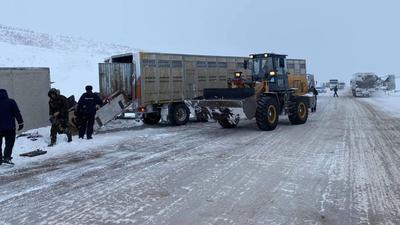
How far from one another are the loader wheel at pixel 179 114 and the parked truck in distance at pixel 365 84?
3285 cm

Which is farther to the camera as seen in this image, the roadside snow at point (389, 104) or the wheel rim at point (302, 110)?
the roadside snow at point (389, 104)

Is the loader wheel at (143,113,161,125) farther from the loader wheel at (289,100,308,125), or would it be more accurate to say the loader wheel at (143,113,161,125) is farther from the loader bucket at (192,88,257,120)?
the loader wheel at (289,100,308,125)

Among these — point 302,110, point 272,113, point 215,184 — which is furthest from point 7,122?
point 302,110

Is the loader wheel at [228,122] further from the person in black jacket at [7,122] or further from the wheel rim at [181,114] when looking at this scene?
the person in black jacket at [7,122]

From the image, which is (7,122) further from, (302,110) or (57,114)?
(302,110)

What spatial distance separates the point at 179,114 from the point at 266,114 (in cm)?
441

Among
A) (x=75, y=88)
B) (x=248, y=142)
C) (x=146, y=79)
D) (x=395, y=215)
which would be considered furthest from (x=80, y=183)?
(x=75, y=88)

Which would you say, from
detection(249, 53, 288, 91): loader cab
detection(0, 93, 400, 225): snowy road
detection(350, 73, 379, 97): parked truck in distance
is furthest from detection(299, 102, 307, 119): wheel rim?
detection(350, 73, 379, 97): parked truck in distance

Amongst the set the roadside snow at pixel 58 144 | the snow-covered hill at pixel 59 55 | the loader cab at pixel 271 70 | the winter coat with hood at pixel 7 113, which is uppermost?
the snow-covered hill at pixel 59 55

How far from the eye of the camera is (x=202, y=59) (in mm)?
19812

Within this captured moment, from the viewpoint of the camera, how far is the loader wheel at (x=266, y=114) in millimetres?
14898

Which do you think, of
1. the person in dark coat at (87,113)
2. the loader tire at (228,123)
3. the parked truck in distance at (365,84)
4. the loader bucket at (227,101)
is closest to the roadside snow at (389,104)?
the parked truck in distance at (365,84)

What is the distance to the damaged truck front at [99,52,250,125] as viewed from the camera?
55.6 ft

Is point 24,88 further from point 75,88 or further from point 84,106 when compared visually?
point 75,88
